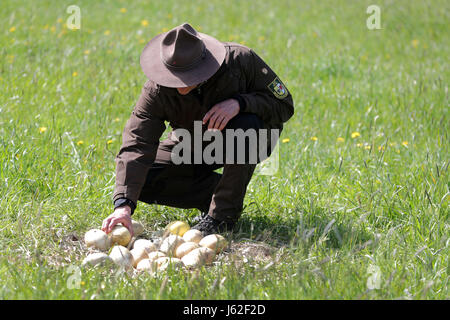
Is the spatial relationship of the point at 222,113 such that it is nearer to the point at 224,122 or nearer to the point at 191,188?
the point at 224,122

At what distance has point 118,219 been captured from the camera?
2980 millimetres

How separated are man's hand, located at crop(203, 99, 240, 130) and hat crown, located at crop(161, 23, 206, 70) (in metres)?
0.28

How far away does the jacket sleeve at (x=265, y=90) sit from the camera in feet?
10.7

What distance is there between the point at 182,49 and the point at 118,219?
3.07 feet

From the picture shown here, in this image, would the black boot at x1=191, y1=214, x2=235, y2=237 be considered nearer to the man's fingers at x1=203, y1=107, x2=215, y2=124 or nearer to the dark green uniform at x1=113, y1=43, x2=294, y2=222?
the dark green uniform at x1=113, y1=43, x2=294, y2=222

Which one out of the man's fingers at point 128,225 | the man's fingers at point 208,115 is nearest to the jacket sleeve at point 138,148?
the man's fingers at point 128,225

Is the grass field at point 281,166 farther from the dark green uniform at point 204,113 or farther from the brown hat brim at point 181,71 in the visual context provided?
the brown hat brim at point 181,71

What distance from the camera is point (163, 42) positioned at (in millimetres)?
3029

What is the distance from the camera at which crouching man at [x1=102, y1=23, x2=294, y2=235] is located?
118 inches

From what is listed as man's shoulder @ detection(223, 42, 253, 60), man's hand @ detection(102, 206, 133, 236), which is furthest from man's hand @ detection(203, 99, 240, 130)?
man's hand @ detection(102, 206, 133, 236)

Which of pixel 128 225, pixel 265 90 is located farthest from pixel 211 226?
pixel 265 90

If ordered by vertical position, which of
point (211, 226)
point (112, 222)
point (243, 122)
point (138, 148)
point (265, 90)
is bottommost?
point (211, 226)

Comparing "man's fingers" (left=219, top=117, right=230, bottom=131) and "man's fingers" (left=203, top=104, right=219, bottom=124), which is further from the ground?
"man's fingers" (left=203, top=104, right=219, bottom=124)
